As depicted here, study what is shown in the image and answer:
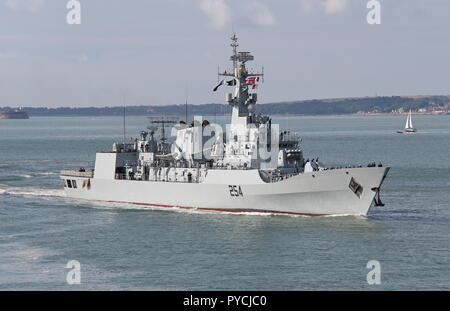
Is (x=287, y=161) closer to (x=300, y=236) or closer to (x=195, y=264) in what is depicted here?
(x=300, y=236)

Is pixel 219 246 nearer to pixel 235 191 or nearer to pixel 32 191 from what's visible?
pixel 235 191

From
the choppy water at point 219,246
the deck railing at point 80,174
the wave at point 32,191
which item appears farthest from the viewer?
the wave at point 32,191

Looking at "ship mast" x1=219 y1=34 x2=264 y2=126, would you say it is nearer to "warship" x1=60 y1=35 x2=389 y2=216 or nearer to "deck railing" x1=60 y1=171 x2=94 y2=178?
"warship" x1=60 y1=35 x2=389 y2=216

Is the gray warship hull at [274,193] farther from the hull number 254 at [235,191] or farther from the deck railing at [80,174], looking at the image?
the deck railing at [80,174]

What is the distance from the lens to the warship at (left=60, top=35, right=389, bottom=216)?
127ft

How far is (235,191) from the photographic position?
41.2 m

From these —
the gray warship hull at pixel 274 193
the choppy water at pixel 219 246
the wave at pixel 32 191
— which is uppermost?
the gray warship hull at pixel 274 193

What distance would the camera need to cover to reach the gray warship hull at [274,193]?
38.2 m

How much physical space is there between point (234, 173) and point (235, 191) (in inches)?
37.2

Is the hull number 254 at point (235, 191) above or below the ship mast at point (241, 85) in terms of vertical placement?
below

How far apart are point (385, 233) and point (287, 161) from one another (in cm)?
804

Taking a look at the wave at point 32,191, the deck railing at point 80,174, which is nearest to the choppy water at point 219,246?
the wave at point 32,191

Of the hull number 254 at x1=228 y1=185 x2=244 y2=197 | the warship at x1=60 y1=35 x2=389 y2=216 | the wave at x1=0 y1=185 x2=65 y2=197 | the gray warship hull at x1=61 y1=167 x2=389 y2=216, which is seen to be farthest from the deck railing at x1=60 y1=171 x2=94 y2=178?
the hull number 254 at x1=228 y1=185 x2=244 y2=197
